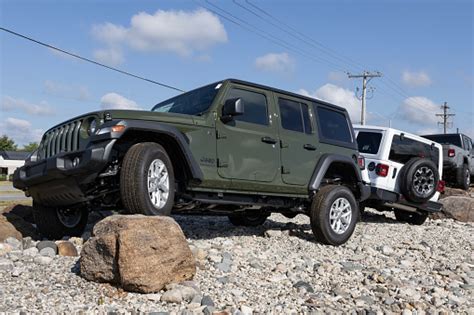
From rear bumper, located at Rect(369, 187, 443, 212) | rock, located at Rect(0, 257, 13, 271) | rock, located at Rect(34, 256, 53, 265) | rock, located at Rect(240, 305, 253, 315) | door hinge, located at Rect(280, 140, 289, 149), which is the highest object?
door hinge, located at Rect(280, 140, 289, 149)

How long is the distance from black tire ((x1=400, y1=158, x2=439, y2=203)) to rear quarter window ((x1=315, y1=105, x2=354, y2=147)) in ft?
6.68

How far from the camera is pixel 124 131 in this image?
4.92 m

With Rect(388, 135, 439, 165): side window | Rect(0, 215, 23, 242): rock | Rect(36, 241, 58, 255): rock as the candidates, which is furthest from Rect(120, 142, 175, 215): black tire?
Rect(388, 135, 439, 165): side window

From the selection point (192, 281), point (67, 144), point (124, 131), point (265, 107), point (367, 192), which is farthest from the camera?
point (367, 192)

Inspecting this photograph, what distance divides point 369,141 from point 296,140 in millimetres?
3620

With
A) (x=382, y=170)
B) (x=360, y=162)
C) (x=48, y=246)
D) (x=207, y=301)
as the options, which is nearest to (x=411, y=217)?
(x=382, y=170)

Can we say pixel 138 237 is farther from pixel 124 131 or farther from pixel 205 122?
pixel 205 122

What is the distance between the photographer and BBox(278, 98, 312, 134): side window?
6.88 m

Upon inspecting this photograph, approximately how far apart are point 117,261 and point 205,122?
206 centimetres

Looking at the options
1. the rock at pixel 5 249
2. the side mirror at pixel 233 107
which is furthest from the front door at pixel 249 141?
the rock at pixel 5 249

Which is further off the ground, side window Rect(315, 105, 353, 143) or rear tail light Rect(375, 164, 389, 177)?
side window Rect(315, 105, 353, 143)

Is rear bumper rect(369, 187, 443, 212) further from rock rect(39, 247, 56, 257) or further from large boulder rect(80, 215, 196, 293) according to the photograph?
rock rect(39, 247, 56, 257)

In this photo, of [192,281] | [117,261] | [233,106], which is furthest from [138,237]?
[233,106]

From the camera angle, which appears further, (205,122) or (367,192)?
(367,192)
